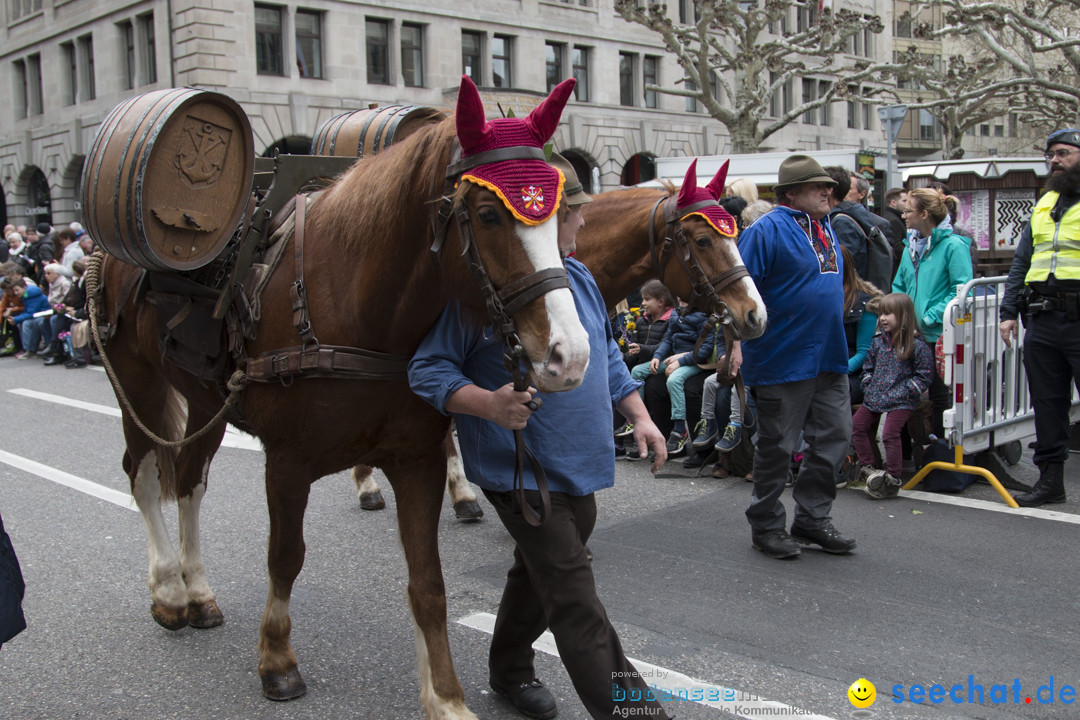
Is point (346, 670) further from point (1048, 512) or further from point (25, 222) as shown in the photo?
point (25, 222)

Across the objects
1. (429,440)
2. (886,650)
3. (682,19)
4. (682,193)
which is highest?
(682,19)

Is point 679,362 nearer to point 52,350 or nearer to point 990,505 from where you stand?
point 990,505

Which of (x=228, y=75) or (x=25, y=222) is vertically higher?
(x=228, y=75)

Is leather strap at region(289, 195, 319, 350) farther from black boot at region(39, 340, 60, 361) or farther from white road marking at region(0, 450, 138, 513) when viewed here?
black boot at region(39, 340, 60, 361)

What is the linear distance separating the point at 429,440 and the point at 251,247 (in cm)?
99

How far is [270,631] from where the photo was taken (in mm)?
3438

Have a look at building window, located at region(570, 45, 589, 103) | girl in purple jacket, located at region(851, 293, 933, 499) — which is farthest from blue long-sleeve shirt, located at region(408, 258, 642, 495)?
building window, located at region(570, 45, 589, 103)

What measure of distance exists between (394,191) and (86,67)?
112ft

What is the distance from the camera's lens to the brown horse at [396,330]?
2.38 m

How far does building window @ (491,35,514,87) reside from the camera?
110ft

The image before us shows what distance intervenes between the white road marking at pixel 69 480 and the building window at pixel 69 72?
95.7ft

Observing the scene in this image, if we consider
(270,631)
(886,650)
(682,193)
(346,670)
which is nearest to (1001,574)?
(886,650)

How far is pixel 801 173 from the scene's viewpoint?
16.4 ft

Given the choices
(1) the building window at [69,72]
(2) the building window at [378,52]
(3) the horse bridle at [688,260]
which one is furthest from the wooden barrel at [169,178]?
(1) the building window at [69,72]
